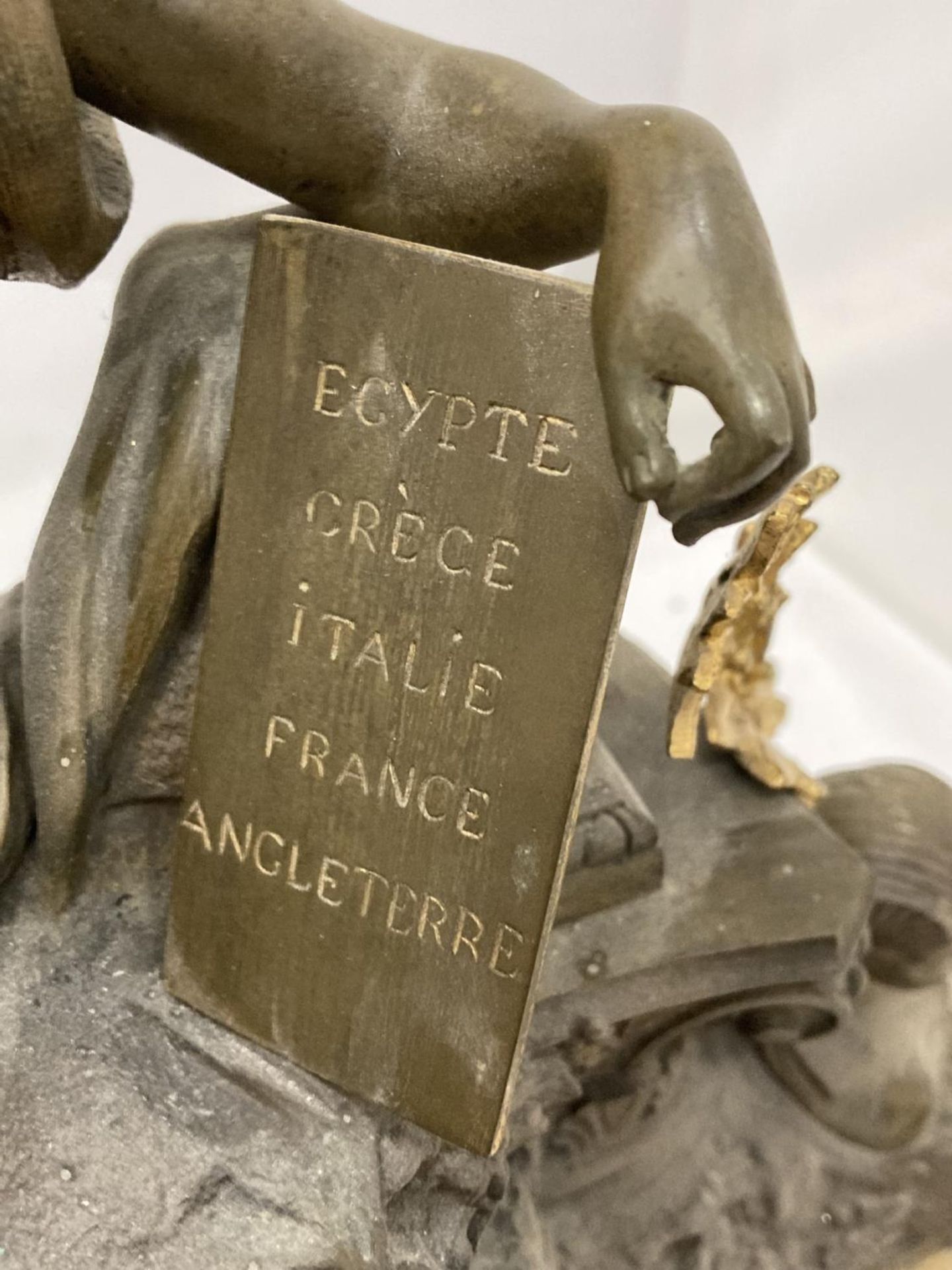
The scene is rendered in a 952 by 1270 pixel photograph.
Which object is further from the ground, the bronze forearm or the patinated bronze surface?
the bronze forearm

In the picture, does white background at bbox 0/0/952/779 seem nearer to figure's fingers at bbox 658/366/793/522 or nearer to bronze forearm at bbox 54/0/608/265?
bronze forearm at bbox 54/0/608/265

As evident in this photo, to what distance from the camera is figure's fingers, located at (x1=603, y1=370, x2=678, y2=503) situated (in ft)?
1.83

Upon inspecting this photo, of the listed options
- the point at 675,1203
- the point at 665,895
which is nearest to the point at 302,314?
the point at 665,895

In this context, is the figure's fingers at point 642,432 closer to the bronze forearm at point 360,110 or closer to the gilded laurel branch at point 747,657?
the bronze forearm at point 360,110

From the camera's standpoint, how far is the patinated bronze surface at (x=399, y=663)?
64cm

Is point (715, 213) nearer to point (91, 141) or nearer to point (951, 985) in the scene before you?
point (91, 141)

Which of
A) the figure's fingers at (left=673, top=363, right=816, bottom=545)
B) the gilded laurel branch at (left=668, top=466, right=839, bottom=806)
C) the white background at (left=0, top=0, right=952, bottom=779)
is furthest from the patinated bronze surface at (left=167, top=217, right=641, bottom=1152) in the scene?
the white background at (left=0, top=0, right=952, bottom=779)

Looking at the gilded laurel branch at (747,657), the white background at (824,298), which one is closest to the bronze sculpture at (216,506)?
the gilded laurel branch at (747,657)

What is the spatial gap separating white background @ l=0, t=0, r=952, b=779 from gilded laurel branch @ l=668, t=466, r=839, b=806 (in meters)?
0.63

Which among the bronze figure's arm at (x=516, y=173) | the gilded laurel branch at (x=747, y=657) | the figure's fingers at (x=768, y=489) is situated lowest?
the gilded laurel branch at (x=747, y=657)

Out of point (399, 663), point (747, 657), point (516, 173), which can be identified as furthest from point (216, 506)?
point (747, 657)

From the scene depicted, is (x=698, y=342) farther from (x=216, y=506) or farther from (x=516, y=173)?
(x=216, y=506)

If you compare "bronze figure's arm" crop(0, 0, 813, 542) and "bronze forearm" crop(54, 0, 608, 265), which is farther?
"bronze forearm" crop(54, 0, 608, 265)

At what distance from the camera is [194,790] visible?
2.56 ft
